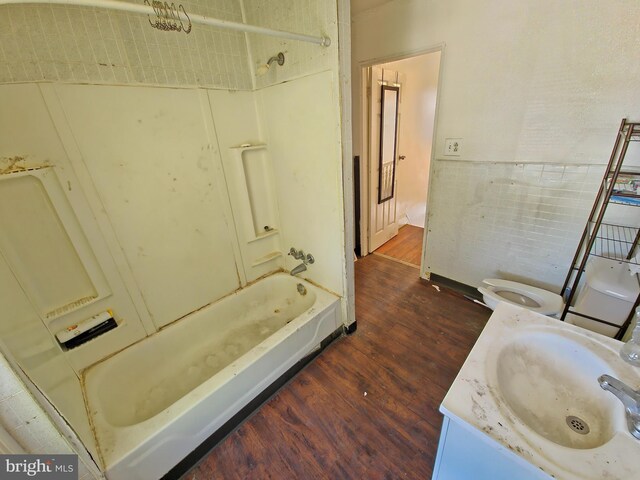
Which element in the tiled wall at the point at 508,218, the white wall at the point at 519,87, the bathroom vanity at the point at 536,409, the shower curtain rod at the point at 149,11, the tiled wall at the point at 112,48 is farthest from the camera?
the tiled wall at the point at 508,218

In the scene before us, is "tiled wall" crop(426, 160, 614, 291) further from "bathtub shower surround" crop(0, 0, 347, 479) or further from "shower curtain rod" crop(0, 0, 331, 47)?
"shower curtain rod" crop(0, 0, 331, 47)

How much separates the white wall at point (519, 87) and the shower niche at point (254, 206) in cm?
138

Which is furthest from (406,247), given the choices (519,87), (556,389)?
(556,389)

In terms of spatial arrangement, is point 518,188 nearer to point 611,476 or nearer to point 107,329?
point 611,476

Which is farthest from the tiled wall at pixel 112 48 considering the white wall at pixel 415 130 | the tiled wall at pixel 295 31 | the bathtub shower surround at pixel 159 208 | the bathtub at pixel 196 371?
the white wall at pixel 415 130

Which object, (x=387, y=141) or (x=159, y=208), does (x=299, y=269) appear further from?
(x=387, y=141)

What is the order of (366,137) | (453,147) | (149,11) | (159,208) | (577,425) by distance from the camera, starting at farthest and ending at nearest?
(366,137)
(453,147)
(159,208)
(149,11)
(577,425)

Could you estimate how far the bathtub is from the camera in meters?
1.11

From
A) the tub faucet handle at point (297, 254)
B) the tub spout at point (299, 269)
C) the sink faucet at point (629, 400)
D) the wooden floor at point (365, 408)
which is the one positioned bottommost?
the wooden floor at point (365, 408)

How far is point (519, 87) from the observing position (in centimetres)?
Answer: 162

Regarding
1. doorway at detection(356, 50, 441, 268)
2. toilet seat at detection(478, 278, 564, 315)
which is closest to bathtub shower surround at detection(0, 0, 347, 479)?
toilet seat at detection(478, 278, 564, 315)

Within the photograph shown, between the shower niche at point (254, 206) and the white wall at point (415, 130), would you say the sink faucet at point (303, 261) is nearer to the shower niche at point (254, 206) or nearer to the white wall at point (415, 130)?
the shower niche at point (254, 206)

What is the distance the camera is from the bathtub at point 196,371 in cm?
111

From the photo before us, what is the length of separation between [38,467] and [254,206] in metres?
1.59
